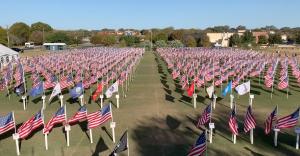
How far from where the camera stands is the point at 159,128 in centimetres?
2148

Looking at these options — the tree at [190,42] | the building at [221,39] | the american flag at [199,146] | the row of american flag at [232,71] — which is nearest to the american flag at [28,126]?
the american flag at [199,146]

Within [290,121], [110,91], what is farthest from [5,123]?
[290,121]

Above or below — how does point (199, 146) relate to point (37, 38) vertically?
below

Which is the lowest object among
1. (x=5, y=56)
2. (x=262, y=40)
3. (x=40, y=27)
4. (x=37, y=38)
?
(x=5, y=56)

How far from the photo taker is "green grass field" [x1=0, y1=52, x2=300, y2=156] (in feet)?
58.5

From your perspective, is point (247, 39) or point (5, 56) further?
point (247, 39)

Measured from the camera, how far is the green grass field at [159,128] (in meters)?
17.8

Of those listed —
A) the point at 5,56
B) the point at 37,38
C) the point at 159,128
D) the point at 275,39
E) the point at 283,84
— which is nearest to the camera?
the point at 159,128

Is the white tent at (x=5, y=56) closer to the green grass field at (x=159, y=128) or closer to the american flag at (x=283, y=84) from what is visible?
the green grass field at (x=159, y=128)

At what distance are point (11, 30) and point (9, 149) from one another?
16391cm

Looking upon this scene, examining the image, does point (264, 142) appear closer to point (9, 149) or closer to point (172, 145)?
point (172, 145)

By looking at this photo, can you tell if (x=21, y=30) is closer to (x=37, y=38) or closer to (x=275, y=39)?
(x=37, y=38)

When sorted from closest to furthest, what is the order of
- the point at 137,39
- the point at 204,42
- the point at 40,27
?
the point at 204,42 < the point at 137,39 < the point at 40,27

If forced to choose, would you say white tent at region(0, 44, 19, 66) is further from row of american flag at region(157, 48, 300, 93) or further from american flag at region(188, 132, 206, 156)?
american flag at region(188, 132, 206, 156)
